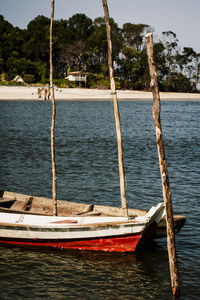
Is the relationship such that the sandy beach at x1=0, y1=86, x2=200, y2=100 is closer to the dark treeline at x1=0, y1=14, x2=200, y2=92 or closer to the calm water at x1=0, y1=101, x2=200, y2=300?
the dark treeline at x1=0, y1=14, x2=200, y2=92

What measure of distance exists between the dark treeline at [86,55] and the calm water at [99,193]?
6496cm

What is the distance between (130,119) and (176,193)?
4425 centimetres

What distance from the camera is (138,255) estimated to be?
1420 centimetres

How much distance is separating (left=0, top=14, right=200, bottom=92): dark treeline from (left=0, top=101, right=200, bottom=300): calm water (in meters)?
65.0

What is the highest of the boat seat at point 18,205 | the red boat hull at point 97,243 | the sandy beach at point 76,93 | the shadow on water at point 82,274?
the sandy beach at point 76,93

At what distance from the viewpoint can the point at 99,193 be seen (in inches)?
863

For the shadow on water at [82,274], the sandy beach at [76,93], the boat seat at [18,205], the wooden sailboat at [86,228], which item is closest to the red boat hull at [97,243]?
the wooden sailboat at [86,228]

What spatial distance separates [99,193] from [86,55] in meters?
111

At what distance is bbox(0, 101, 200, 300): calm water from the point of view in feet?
39.8

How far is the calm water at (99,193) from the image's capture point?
12117 millimetres

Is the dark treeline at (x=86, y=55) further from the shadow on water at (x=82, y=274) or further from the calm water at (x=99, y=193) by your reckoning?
the shadow on water at (x=82, y=274)

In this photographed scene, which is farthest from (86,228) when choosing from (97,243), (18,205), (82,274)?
(18,205)

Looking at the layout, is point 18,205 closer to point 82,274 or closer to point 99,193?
point 82,274

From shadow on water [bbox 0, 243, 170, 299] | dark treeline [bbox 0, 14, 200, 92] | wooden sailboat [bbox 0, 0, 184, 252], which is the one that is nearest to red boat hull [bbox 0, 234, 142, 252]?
wooden sailboat [bbox 0, 0, 184, 252]
